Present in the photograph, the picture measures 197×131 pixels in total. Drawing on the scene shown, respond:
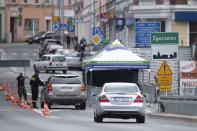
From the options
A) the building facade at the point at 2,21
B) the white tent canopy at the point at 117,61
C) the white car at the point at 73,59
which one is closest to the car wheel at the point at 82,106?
the white tent canopy at the point at 117,61

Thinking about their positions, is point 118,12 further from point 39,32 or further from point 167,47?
point 39,32

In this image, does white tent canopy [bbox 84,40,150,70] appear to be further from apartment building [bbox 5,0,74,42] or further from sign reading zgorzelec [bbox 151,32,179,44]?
apartment building [bbox 5,0,74,42]

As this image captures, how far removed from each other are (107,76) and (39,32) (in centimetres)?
6601

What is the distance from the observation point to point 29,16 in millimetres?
117938

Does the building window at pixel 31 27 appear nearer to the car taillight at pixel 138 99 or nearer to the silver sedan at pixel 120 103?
the silver sedan at pixel 120 103

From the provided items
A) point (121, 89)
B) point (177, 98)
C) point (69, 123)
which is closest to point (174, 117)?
point (177, 98)

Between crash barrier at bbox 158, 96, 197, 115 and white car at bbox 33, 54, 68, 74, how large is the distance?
34.9 metres

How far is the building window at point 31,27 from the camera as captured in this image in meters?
118

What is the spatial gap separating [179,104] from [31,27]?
8481cm

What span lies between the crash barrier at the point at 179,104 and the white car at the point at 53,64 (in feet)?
114

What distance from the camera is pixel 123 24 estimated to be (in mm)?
62969

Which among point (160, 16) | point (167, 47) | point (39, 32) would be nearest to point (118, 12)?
point (160, 16)

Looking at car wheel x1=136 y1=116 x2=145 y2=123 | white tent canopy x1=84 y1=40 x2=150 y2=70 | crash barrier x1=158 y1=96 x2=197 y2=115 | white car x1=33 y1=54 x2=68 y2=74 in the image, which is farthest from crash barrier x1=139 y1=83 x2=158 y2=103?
white car x1=33 y1=54 x2=68 y2=74

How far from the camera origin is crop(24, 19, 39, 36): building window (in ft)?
387
